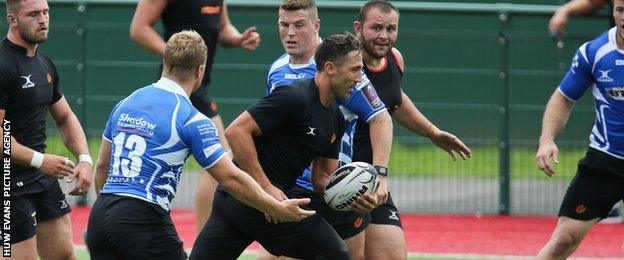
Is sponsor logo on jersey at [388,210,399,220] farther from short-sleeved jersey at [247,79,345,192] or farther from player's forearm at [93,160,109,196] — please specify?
→ player's forearm at [93,160,109,196]

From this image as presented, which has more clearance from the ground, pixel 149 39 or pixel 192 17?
pixel 192 17

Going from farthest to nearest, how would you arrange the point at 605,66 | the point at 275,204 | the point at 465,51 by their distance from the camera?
the point at 465,51 → the point at 605,66 → the point at 275,204

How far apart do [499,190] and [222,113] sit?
306 cm

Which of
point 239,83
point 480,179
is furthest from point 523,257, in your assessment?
point 239,83

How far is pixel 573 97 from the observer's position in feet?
29.5

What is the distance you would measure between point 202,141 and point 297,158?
845mm

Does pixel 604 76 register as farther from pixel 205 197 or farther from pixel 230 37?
pixel 230 37

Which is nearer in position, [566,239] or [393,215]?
[393,215]

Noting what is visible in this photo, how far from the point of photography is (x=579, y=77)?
8984mm

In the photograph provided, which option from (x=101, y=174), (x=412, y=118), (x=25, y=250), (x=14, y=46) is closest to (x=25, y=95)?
(x=14, y=46)

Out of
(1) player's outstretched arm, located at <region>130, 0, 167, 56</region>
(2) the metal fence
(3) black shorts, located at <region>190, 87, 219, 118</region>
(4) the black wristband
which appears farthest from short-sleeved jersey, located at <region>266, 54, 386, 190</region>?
(2) the metal fence

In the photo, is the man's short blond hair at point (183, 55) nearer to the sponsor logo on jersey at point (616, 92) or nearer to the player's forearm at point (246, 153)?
the player's forearm at point (246, 153)

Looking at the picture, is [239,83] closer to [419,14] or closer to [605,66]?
[419,14]

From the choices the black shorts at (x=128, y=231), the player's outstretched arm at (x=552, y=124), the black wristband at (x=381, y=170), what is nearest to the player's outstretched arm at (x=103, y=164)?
the black shorts at (x=128, y=231)
